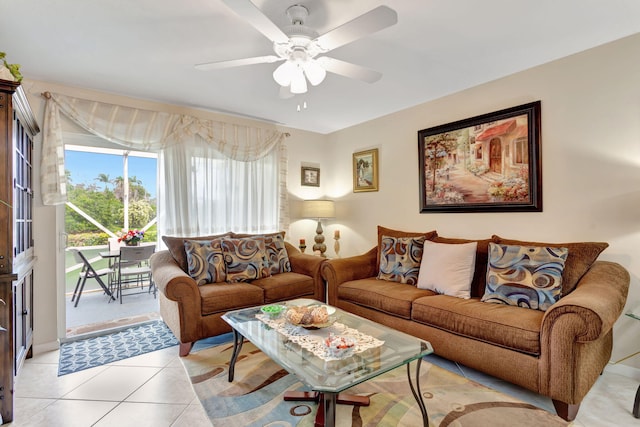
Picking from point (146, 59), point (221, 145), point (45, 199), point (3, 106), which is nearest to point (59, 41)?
point (146, 59)

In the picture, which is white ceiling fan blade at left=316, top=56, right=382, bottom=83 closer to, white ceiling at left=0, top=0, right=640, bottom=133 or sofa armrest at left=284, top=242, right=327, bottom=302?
white ceiling at left=0, top=0, right=640, bottom=133

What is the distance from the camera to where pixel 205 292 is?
267 centimetres

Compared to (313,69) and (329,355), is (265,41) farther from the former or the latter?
(329,355)

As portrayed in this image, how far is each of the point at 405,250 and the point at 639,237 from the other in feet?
5.53

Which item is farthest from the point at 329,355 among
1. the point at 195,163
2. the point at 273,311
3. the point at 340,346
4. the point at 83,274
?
the point at 83,274

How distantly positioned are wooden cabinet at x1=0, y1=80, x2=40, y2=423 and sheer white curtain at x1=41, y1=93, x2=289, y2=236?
20.5 inches

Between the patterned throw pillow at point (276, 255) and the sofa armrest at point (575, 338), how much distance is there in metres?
2.37

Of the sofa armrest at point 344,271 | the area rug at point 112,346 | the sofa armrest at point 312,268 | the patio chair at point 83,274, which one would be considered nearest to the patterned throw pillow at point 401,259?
the sofa armrest at point 344,271

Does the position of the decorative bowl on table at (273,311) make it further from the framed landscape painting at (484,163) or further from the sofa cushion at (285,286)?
the framed landscape painting at (484,163)

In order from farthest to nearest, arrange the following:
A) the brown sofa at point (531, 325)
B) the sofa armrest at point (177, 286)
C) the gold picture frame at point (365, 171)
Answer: the gold picture frame at point (365, 171) < the sofa armrest at point (177, 286) < the brown sofa at point (531, 325)

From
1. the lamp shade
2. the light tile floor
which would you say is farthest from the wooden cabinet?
the lamp shade

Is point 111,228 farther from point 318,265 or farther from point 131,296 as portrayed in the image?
Result: point 318,265

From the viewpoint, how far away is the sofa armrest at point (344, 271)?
125 inches

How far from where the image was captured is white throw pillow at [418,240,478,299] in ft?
8.52
